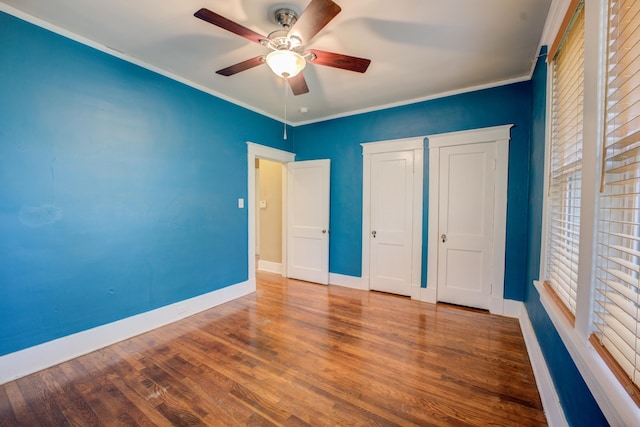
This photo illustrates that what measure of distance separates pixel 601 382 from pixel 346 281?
130 inches

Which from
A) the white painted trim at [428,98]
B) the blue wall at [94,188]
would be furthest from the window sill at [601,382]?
the blue wall at [94,188]

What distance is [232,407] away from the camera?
1.68 meters

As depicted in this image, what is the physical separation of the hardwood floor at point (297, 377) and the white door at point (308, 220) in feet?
4.44

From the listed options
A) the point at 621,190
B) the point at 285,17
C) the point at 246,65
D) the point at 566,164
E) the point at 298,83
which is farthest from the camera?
the point at 298,83

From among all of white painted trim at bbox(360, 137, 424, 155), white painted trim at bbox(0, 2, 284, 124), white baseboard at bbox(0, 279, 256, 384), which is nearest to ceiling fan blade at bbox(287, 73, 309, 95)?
white painted trim at bbox(0, 2, 284, 124)

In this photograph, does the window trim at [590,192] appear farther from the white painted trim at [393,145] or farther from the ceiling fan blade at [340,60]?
the white painted trim at [393,145]

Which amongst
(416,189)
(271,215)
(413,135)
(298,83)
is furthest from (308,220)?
(298,83)

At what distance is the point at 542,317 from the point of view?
1945 mm

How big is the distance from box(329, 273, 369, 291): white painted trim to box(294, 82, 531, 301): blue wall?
81 millimetres

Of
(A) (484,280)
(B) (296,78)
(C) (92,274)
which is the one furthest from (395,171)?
(C) (92,274)

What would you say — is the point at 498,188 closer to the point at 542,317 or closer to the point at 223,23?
the point at 542,317

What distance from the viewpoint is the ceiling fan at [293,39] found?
1.48 m

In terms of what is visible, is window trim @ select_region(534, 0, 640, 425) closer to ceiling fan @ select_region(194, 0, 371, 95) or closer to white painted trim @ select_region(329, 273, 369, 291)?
ceiling fan @ select_region(194, 0, 371, 95)

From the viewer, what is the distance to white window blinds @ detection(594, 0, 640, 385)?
861 millimetres
